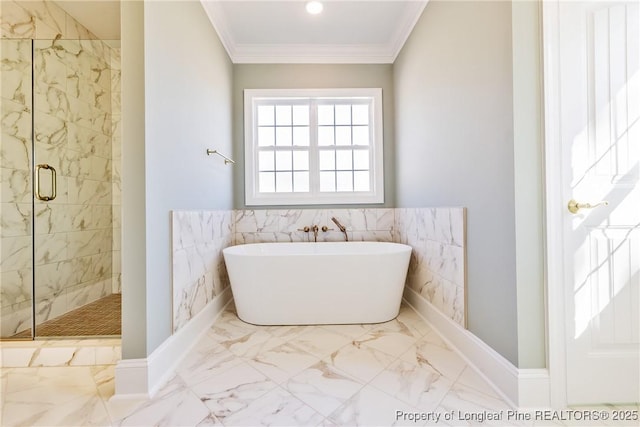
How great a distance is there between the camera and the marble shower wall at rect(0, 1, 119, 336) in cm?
195

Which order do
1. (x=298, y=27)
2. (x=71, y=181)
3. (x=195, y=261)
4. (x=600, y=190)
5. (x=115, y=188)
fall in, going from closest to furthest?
1. (x=600, y=190)
2. (x=195, y=261)
3. (x=71, y=181)
4. (x=298, y=27)
5. (x=115, y=188)

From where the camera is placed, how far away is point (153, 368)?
134 cm

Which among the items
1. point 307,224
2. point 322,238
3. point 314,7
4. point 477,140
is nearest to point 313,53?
point 314,7

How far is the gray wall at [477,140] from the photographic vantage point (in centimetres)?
126

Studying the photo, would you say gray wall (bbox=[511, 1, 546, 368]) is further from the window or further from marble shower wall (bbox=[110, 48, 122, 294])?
marble shower wall (bbox=[110, 48, 122, 294])

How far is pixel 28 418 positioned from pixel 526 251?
219cm

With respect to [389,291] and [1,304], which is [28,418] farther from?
[389,291]

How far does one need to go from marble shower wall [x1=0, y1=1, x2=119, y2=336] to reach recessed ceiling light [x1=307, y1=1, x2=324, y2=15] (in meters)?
1.73

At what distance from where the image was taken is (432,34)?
2031 mm

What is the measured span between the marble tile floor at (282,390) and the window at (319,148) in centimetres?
169

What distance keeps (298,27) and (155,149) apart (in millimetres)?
1903

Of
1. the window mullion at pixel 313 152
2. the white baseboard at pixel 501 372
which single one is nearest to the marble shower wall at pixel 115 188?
the window mullion at pixel 313 152

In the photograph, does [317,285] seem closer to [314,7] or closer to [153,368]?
[153,368]

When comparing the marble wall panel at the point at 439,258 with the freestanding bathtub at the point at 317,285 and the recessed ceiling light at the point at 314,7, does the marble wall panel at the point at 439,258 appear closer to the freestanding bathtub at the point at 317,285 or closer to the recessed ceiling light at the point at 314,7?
the freestanding bathtub at the point at 317,285
